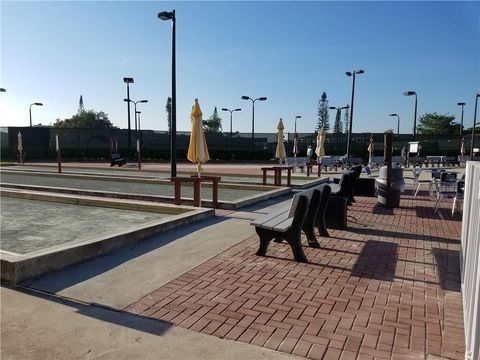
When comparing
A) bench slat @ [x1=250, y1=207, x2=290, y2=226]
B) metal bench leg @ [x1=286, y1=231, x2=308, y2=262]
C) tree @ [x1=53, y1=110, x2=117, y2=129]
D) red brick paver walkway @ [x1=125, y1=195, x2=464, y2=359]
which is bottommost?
red brick paver walkway @ [x1=125, y1=195, x2=464, y2=359]

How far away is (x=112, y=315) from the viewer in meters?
3.52

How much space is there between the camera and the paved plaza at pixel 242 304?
9.84 feet

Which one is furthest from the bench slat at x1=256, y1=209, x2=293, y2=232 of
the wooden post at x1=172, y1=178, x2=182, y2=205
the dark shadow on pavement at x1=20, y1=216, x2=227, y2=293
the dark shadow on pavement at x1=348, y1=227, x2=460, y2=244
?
the wooden post at x1=172, y1=178, x2=182, y2=205

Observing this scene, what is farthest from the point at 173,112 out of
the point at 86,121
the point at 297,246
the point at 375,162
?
the point at 86,121

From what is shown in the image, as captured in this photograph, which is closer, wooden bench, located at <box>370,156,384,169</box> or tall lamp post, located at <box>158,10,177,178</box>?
tall lamp post, located at <box>158,10,177,178</box>

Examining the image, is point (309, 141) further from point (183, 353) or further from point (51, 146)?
point (183, 353)

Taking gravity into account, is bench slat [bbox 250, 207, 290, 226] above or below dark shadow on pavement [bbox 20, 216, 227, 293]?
above

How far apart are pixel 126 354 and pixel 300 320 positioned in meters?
1.45

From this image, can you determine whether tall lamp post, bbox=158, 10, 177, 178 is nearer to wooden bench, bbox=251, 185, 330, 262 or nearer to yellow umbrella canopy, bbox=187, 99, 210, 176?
yellow umbrella canopy, bbox=187, 99, 210, 176

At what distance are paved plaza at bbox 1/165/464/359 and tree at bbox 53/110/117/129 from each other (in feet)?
307

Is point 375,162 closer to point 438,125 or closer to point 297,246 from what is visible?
point 297,246

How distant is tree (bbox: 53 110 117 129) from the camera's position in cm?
9238

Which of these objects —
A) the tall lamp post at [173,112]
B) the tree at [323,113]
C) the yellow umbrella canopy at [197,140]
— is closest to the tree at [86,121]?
the tree at [323,113]

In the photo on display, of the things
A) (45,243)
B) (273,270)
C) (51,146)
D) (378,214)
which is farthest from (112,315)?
(51,146)
